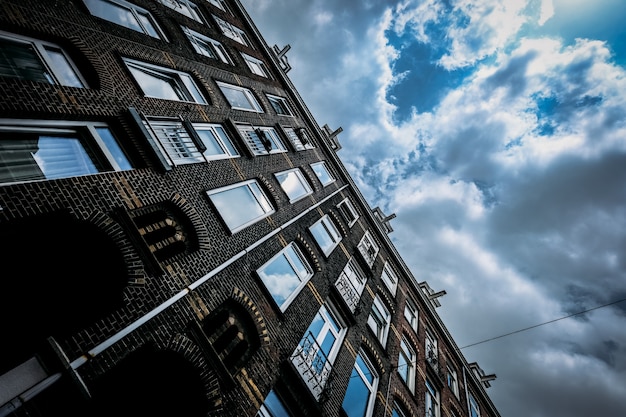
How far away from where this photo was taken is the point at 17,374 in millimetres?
4078

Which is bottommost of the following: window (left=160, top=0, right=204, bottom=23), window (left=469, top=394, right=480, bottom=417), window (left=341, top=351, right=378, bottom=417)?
window (left=469, top=394, right=480, bottom=417)

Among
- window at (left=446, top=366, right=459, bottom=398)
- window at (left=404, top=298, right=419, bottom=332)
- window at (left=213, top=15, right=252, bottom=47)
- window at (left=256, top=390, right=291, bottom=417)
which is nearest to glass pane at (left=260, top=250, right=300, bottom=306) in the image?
window at (left=256, top=390, right=291, bottom=417)

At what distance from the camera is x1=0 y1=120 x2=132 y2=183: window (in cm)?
519

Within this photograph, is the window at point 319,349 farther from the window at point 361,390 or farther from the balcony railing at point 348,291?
the window at point 361,390

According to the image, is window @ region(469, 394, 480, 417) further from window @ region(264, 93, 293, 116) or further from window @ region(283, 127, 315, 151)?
window @ region(264, 93, 293, 116)

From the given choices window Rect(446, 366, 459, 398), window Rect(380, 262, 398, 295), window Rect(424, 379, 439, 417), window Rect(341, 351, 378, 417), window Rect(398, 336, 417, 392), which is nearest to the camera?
window Rect(341, 351, 378, 417)

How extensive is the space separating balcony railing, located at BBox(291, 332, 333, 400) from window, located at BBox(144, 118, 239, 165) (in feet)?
18.8

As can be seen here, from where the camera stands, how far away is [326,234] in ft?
48.4

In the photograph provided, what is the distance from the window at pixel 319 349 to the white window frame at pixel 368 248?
19.0ft

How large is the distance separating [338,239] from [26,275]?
11752 millimetres

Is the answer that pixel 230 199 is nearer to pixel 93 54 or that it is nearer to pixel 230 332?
pixel 230 332

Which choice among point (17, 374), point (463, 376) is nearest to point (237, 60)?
point (17, 374)

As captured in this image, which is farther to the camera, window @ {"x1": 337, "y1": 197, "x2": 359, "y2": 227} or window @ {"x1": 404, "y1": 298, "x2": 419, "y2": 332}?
window @ {"x1": 404, "y1": 298, "x2": 419, "y2": 332}

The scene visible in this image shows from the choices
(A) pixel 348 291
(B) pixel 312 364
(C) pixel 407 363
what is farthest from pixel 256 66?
(C) pixel 407 363
